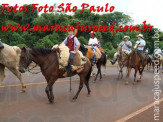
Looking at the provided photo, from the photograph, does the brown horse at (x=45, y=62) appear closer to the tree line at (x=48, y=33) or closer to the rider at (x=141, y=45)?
the rider at (x=141, y=45)

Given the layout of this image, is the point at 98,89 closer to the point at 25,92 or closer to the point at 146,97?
the point at 146,97

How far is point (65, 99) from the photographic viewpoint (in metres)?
7.55

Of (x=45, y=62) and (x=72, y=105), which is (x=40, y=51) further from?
(x=72, y=105)

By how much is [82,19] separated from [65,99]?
2972cm

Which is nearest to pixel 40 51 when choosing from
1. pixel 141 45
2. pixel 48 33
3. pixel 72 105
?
pixel 72 105

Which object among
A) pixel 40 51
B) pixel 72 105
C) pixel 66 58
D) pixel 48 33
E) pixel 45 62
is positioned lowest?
pixel 72 105

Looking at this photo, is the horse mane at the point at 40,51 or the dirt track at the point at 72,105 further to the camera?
the horse mane at the point at 40,51

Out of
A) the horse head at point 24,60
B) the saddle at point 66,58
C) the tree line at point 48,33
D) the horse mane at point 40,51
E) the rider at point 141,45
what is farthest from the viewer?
the tree line at point 48,33

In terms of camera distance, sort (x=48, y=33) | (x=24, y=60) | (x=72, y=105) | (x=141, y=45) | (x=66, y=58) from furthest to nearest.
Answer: (x=48, y=33), (x=141, y=45), (x=66, y=58), (x=72, y=105), (x=24, y=60)

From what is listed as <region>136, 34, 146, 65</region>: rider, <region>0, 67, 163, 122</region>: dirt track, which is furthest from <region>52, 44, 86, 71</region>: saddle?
<region>136, 34, 146, 65</region>: rider

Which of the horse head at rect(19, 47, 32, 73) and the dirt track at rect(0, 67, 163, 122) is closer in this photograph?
the dirt track at rect(0, 67, 163, 122)

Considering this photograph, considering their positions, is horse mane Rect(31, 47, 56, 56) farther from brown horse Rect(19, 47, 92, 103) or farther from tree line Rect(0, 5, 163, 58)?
tree line Rect(0, 5, 163, 58)

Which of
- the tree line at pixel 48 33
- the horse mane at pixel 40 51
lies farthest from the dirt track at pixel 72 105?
the tree line at pixel 48 33

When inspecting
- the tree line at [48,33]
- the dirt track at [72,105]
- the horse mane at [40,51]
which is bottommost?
the dirt track at [72,105]
